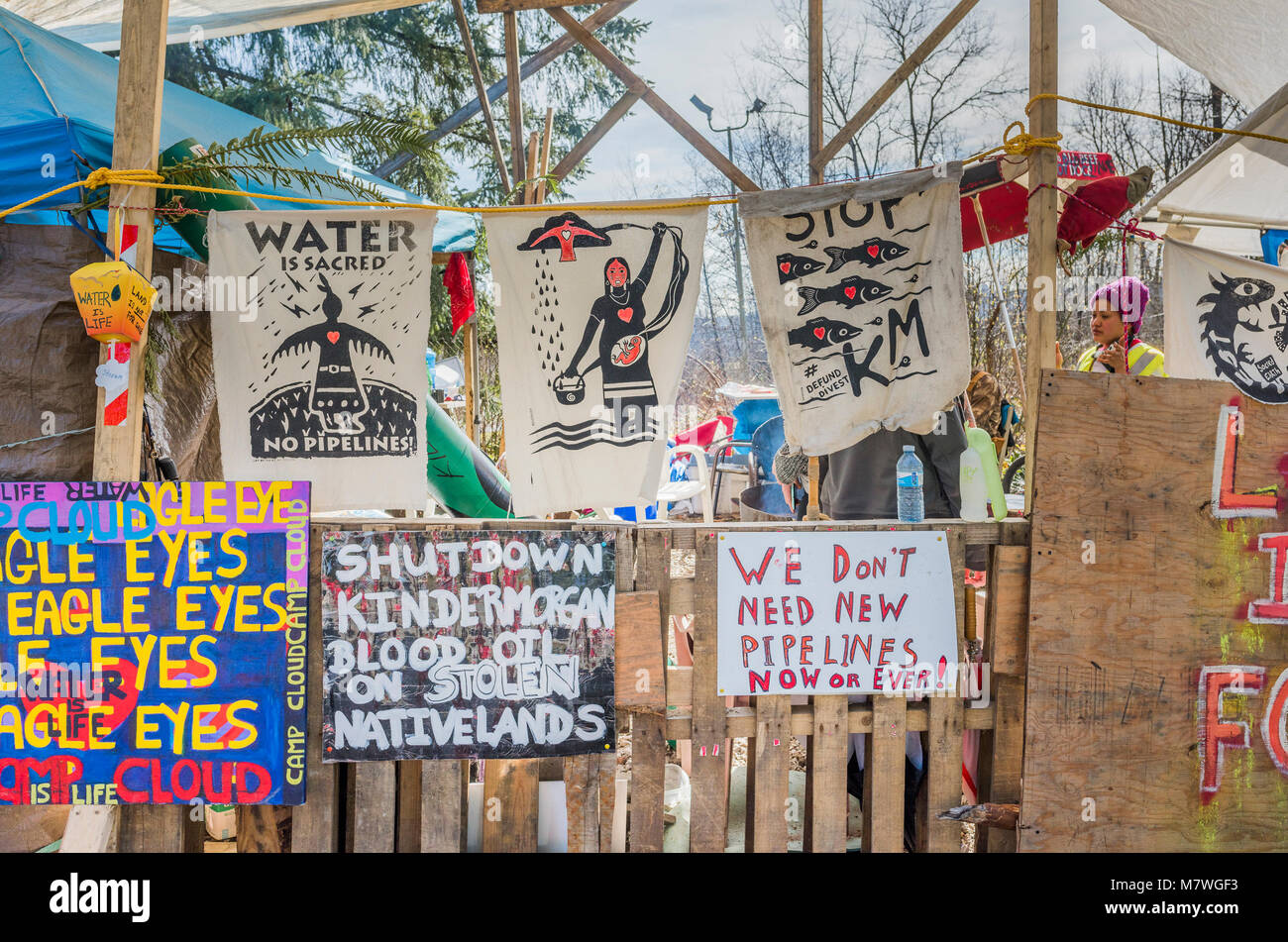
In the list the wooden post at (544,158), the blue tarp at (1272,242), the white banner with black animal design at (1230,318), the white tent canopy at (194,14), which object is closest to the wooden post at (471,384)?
the wooden post at (544,158)

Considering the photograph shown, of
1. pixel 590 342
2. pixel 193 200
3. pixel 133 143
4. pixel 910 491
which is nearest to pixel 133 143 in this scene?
pixel 133 143

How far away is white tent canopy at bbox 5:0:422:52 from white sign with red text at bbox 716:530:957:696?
14.8 ft

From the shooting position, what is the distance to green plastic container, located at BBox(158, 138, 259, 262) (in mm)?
3574

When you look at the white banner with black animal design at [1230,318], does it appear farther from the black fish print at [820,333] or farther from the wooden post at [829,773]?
the wooden post at [829,773]

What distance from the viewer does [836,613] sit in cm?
308

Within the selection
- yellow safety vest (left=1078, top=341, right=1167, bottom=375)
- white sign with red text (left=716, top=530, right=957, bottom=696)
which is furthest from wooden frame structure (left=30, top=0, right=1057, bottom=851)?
yellow safety vest (left=1078, top=341, right=1167, bottom=375)

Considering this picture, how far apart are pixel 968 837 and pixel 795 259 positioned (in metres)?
3.06

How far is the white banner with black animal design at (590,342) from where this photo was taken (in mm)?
3572

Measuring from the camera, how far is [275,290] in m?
3.52

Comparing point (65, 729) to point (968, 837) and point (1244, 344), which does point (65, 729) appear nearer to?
point (968, 837)

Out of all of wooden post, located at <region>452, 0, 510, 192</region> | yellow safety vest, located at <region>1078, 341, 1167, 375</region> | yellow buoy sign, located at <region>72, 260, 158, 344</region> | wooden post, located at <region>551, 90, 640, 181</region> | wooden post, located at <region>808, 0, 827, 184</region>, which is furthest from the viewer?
wooden post, located at <region>551, 90, 640, 181</region>

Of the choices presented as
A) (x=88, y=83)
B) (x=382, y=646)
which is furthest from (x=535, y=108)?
(x=382, y=646)

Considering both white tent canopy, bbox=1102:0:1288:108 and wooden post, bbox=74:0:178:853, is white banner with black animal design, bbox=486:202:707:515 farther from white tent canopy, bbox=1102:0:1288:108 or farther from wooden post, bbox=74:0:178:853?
white tent canopy, bbox=1102:0:1288:108

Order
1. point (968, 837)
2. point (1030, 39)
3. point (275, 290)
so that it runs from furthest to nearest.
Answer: point (968, 837)
point (275, 290)
point (1030, 39)
